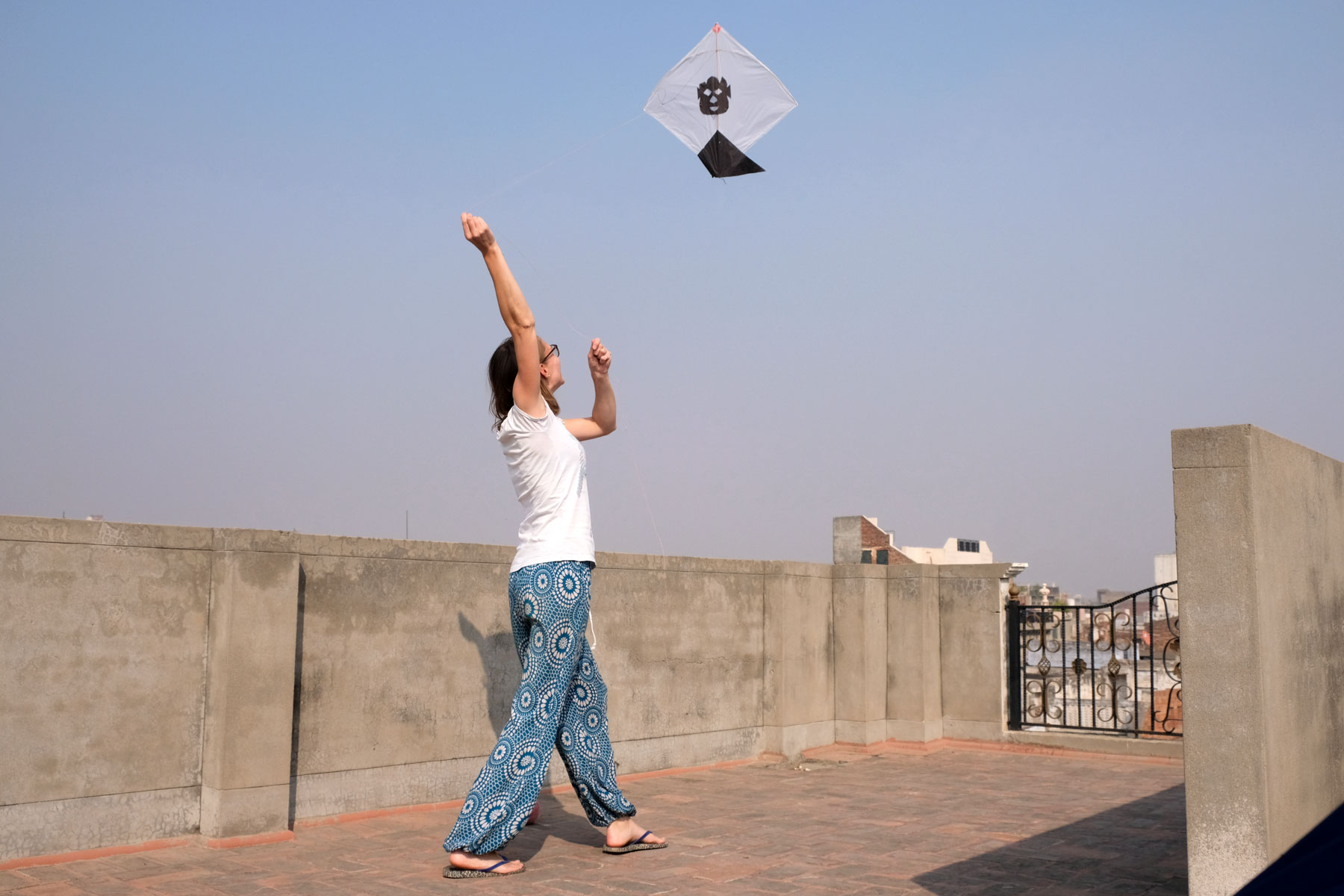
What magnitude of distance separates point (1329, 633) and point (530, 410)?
3341mm

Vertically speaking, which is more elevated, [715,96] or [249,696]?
[715,96]

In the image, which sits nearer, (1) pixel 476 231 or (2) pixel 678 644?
(1) pixel 476 231

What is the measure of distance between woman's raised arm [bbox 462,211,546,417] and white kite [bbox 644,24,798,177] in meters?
2.20

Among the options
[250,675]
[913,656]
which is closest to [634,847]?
[250,675]

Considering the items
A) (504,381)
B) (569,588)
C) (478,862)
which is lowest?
(478,862)

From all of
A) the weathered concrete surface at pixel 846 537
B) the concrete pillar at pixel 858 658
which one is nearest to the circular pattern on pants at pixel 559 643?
the concrete pillar at pixel 858 658

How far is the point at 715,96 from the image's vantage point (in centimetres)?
655

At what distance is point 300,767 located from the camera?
5684 millimetres

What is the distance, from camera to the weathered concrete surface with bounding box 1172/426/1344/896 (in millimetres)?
3494

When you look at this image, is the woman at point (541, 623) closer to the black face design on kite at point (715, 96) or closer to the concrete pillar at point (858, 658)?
the black face design on kite at point (715, 96)

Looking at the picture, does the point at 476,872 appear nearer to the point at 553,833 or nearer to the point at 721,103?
the point at 553,833

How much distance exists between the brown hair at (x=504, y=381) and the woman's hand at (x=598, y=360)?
0.20 m

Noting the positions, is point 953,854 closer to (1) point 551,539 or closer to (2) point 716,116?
(1) point 551,539

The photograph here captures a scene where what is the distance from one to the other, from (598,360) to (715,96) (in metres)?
2.28
